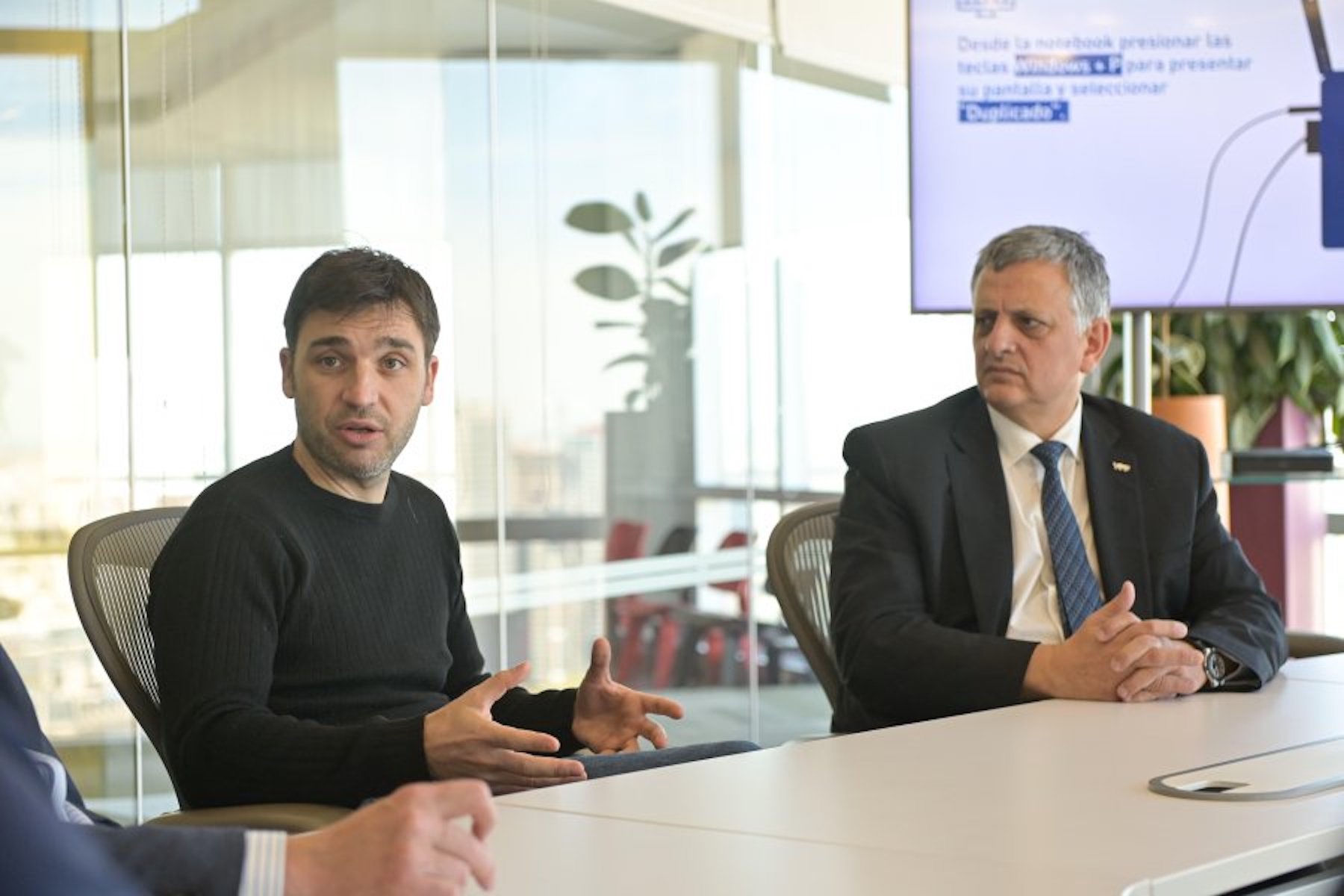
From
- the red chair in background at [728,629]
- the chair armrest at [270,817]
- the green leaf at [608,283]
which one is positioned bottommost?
the red chair in background at [728,629]

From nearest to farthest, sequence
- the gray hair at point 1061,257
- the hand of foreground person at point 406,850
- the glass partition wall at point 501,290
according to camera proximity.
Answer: the hand of foreground person at point 406,850
the gray hair at point 1061,257
the glass partition wall at point 501,290

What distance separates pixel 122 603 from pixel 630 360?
3283mm

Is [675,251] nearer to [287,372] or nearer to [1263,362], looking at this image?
[1263,362]

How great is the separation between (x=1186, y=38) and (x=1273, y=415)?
6.82ft

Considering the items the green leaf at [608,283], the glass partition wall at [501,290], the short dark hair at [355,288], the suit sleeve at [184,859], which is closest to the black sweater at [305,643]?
the short dark hair at [355,288]

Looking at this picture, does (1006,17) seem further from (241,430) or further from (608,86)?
(241,430)

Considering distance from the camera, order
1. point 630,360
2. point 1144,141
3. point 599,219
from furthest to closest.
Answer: point 630,360 → point 599,219 → point 1144,141

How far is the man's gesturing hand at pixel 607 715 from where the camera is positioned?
8.21ft

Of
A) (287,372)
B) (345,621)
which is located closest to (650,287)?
(287,372)

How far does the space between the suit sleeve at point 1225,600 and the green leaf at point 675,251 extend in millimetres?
2869

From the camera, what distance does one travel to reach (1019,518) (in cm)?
313

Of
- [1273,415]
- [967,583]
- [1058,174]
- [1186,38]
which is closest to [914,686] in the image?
[967,583]

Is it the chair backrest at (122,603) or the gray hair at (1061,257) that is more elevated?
the gray hair at (1061,257)

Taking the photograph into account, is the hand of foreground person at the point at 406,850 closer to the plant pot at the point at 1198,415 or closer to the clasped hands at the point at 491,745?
the clasped hands at the point at 491,745
